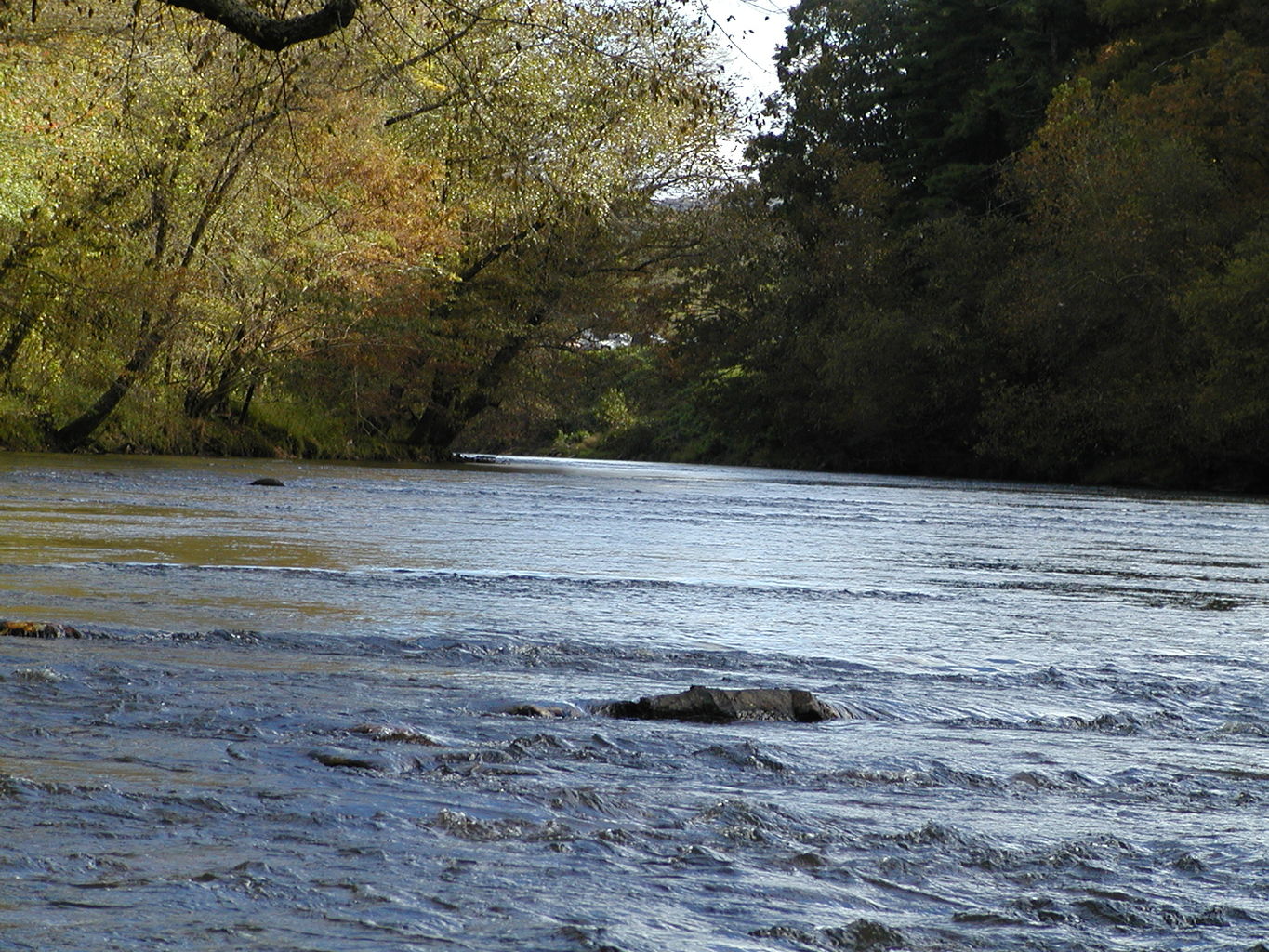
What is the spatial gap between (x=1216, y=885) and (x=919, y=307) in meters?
40.6

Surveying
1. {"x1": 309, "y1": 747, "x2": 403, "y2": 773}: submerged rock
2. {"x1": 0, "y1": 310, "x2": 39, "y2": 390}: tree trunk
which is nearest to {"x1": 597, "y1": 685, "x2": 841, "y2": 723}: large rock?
{"x1": 309, "y1": 747, "x2": 403, "y2": 773}: submerged rock

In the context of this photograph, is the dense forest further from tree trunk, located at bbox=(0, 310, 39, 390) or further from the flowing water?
the flowing water

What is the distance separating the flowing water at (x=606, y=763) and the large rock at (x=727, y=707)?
0.26 ft

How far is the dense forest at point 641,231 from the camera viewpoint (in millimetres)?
16281

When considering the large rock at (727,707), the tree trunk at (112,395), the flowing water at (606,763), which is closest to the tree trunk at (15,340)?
the tree trunk at (112,395)

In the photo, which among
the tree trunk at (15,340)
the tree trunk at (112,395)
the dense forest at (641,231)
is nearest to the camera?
the dense forest at (641,231)

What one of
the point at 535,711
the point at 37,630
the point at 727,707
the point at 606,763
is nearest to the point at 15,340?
the point at 37,630

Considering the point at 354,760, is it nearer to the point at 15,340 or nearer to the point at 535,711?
the point at 535,711

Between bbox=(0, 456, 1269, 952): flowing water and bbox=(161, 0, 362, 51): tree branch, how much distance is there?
4302 mm

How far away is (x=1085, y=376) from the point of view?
3541cm

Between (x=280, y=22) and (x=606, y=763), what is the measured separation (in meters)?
8.68

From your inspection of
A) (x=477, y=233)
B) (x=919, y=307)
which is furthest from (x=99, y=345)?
(x=919, y=307)

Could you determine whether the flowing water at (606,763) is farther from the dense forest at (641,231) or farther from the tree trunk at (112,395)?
the tree trunk at (112,395)

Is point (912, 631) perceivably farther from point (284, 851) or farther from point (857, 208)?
point (857, 208)
